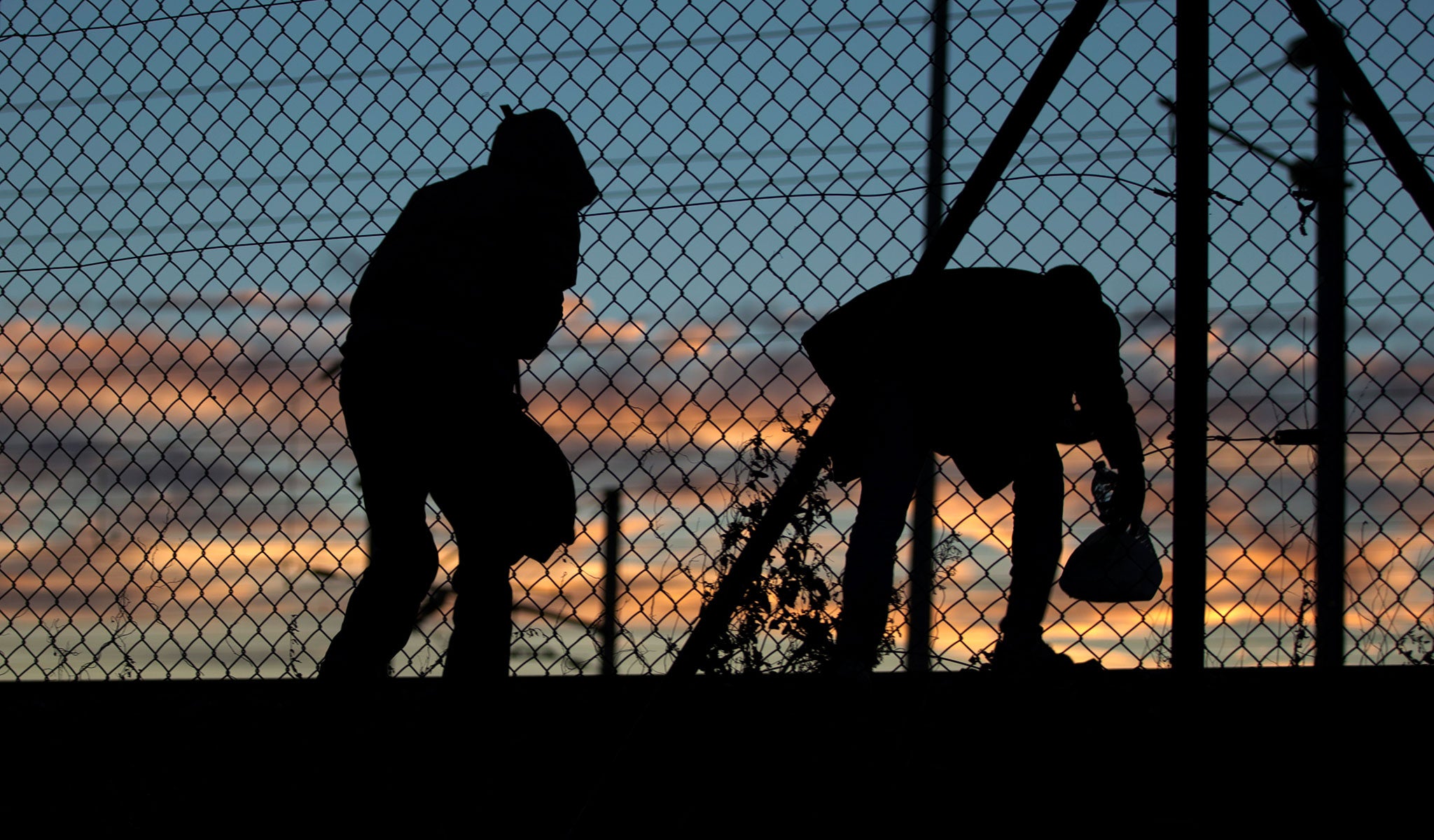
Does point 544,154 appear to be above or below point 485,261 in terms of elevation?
above

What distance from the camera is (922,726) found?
2998 millimetres

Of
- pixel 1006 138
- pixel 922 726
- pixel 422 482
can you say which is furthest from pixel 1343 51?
pixel 422 482

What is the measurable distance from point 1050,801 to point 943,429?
52.9 inches

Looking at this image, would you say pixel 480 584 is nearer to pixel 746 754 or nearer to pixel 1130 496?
pixel 746 754

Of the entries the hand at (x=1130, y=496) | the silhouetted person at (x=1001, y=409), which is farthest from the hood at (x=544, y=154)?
the hand at (x=1130, y=496)

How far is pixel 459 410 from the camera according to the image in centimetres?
271

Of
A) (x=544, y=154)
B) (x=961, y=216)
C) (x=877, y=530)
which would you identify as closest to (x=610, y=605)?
(x=877, y=530)

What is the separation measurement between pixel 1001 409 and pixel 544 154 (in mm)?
1463

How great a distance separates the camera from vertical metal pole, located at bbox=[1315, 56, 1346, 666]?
4.67 m

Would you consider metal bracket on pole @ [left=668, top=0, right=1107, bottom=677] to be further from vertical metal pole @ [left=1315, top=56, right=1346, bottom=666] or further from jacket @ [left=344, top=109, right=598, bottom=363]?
vertical metal pole @ [left=1315, top=56, right=1346, bottom=666]

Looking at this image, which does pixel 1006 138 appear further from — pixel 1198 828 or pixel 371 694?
pixel 371 694

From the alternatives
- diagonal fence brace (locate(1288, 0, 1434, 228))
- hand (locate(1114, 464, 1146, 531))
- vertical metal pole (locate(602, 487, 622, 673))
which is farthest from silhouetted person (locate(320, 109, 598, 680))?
hand (locate(1114, 464, 1146, 531))

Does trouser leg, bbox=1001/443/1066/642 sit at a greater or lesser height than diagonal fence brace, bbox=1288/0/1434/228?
lesser

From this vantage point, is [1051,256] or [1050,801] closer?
[1050,801]
